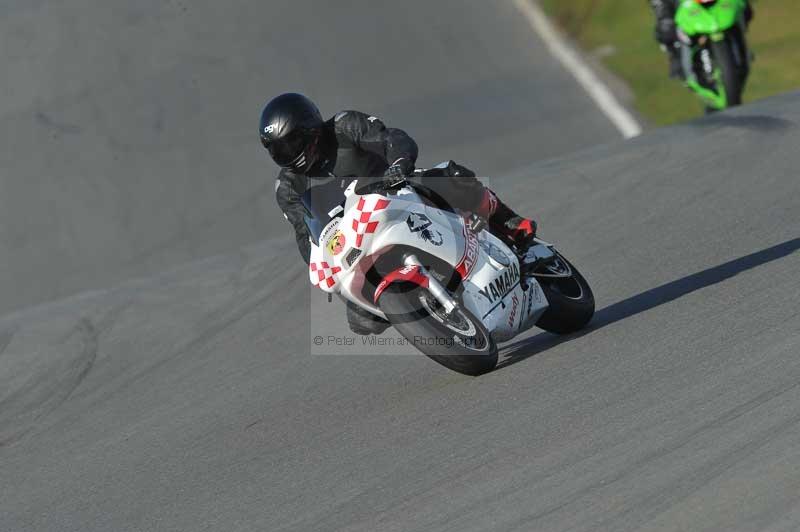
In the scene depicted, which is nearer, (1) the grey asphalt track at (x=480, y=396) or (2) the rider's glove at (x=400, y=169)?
(1) the grey asphalt track at (x=480, y=396)

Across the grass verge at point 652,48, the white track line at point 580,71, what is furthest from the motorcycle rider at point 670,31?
the grass verge at point 652,48

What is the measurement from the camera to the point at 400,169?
600 centimetres

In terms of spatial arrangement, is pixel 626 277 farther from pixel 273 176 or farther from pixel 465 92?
pixel 465 92

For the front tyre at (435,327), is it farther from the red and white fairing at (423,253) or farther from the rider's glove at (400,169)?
the rider's glove at (400,169)

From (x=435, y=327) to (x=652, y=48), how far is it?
12.9 metres

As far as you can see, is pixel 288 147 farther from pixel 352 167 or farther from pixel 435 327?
pixel 435 327

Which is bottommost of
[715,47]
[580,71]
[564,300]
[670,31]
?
[580,71]

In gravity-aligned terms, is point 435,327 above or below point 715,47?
above

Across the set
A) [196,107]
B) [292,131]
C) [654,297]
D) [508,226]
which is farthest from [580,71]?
[292,131]

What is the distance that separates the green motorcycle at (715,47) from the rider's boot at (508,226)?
6662mm

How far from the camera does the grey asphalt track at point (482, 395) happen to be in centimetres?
465

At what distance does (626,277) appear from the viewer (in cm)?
791

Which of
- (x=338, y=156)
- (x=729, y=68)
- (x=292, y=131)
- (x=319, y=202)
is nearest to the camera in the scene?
(x=292, y=131)

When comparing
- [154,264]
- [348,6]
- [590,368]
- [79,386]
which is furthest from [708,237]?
[348,6]
